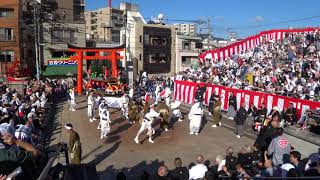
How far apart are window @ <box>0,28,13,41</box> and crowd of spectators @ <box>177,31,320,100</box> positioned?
69.9 feet

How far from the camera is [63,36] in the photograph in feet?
157

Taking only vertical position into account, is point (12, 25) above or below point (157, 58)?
above

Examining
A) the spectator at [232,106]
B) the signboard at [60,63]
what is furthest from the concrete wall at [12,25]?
the spectator at [232,106]

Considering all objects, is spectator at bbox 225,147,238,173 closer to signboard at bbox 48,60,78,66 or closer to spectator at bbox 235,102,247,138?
spectator at bbox 235,102,247,138

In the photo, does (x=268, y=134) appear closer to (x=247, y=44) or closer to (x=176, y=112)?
(x=176, y=112)

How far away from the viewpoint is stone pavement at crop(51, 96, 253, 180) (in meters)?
13.2

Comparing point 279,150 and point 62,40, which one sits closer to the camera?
point 279,150

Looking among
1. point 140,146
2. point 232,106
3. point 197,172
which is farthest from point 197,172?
point 232,106

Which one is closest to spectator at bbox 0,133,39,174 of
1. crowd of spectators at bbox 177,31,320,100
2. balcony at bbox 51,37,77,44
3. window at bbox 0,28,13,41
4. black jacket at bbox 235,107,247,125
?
black jacket at bbox 235,107,247,125

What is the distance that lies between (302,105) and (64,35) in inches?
1442

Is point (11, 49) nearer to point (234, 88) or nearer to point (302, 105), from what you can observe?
point (234, 88)

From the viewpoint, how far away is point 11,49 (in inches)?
1642

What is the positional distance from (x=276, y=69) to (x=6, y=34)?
2927 cm

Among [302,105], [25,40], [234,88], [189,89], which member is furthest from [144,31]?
[302,105]
